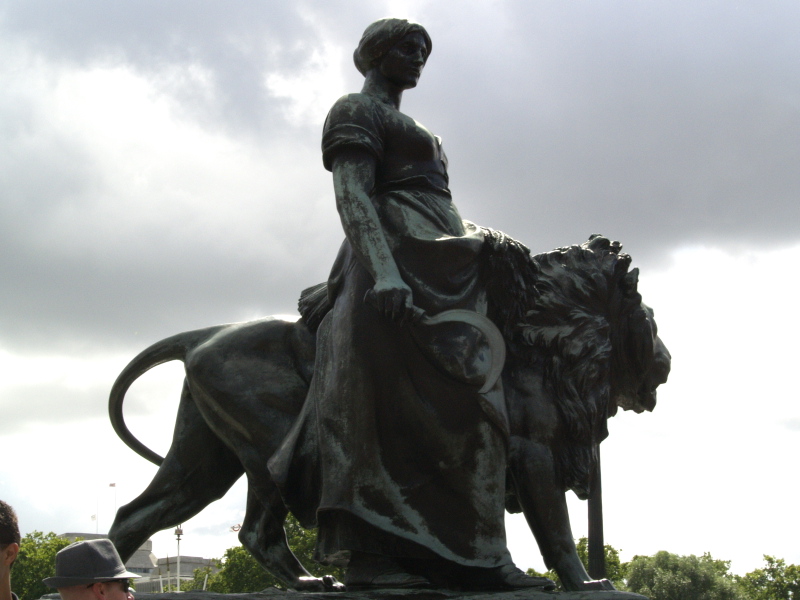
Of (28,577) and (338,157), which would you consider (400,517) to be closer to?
(338,157)

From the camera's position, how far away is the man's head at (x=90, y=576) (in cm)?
341

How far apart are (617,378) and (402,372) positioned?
1.50m

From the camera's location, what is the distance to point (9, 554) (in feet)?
12.1

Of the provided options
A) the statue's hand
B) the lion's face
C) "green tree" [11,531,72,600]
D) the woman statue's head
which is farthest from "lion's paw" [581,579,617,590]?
"green tree" [11,531,72,600]

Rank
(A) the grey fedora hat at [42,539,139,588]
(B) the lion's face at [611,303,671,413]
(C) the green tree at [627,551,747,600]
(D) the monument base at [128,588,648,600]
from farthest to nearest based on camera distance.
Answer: (C) the green tree at [627,551,747,600], (B) the lion's face at [611,303,671,413], (D) the monument base at [128,588,648,600], (A) the grey fedora hat at [42,539,139,588]

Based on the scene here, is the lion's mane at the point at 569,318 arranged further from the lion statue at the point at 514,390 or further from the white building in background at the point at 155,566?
the white building in background at the point at 155,566

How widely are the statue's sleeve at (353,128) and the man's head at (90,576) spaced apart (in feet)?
9.52

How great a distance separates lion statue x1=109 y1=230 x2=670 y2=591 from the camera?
18.8ft

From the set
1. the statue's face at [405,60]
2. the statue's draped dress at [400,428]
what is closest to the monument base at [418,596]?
the statue's draped dress at [400,428]

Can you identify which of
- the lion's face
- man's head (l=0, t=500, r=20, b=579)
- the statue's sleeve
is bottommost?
man's head (l=0, t=500, r=20, b=579)

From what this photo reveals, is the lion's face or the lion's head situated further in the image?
the lion's face

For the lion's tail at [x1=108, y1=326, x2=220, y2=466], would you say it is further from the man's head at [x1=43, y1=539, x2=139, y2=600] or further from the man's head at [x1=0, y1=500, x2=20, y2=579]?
the man's head at [x1=43, y1=539, x2=139, y2=600]

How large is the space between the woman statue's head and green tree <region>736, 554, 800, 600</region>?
4117 centimetres

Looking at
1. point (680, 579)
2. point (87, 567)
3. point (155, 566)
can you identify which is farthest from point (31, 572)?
point (155, 566)
